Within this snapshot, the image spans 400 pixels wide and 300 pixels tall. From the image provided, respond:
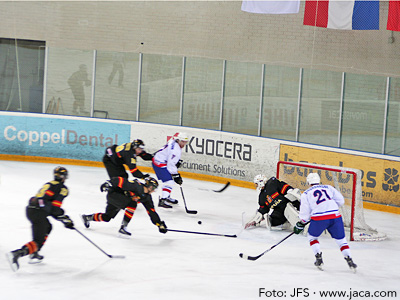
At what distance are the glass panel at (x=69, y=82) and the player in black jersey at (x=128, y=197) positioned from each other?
6.67m

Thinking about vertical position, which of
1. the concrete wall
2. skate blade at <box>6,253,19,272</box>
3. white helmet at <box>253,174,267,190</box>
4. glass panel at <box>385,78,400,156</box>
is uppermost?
the concrete wall

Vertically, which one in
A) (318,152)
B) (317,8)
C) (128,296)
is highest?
(317,8)

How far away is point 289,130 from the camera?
42.1 feet

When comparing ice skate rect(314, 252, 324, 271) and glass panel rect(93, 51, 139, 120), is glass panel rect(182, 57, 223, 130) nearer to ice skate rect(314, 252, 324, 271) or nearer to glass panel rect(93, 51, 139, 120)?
glass panel rect(93, 51, 139, 120)

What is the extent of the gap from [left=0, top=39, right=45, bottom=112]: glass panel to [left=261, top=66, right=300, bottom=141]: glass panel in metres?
5.42

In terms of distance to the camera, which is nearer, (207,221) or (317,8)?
(207,221)

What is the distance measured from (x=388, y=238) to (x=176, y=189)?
4153 mm

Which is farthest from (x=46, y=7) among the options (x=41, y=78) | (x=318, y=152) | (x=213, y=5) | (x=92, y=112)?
(x=318, y=152)

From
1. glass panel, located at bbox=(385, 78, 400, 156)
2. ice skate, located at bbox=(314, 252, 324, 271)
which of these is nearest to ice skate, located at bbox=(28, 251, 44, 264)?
ice skate, located at bbox=(314, 252, 324, 271)

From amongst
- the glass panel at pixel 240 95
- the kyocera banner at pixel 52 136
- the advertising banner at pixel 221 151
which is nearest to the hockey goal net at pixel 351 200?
the advertising banner at pixel 221 151

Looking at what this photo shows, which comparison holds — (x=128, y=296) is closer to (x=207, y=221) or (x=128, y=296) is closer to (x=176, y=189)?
(x=207, y=221)

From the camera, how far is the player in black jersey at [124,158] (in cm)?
928

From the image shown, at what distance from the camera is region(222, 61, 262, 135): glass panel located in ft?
43.8

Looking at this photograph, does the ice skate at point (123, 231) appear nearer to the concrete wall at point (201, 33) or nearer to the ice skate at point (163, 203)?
the ice skate at point (163, 203)
